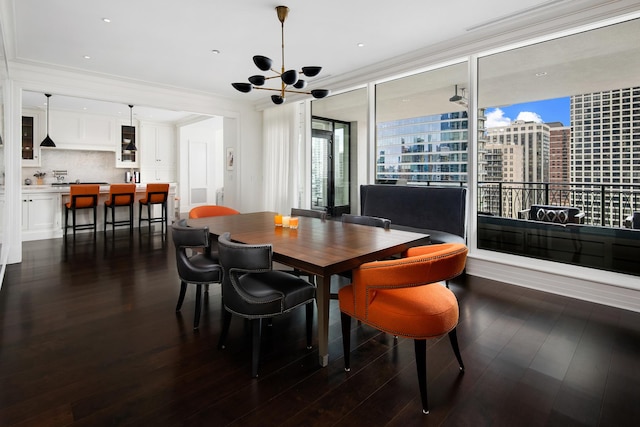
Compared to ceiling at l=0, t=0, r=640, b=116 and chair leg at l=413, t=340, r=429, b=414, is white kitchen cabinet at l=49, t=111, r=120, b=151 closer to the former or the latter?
ceiling at l=0, t=0, r=640, b=116

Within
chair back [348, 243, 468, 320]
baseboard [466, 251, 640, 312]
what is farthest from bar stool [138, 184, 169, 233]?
Answer: chair back [348, 243, 468, 320]

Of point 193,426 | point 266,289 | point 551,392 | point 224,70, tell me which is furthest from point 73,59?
point 551,392

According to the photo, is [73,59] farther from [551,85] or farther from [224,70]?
[551,85]

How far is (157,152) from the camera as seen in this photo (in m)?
10.0

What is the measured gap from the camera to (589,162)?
3.97 m

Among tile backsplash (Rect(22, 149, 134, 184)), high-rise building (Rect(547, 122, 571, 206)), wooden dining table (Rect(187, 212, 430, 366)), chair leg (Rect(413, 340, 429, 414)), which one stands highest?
tile backsplash (Rect(22, 149, 134, 184))

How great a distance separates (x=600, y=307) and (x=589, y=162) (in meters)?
1.72

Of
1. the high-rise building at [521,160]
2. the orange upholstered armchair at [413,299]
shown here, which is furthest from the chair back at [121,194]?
the high-rise building at [521,160]

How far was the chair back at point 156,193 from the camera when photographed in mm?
7488

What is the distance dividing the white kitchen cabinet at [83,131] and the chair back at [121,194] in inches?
104

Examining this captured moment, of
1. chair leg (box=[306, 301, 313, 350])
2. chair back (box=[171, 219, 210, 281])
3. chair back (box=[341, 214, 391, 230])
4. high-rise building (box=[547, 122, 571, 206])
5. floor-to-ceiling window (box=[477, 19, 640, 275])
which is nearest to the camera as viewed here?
chair leg (box=[306, 301, 313, 350])

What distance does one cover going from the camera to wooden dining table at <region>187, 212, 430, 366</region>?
207cm

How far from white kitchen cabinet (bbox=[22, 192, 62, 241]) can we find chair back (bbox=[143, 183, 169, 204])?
1.60 metres

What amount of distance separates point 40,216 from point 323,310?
701 centimetres
